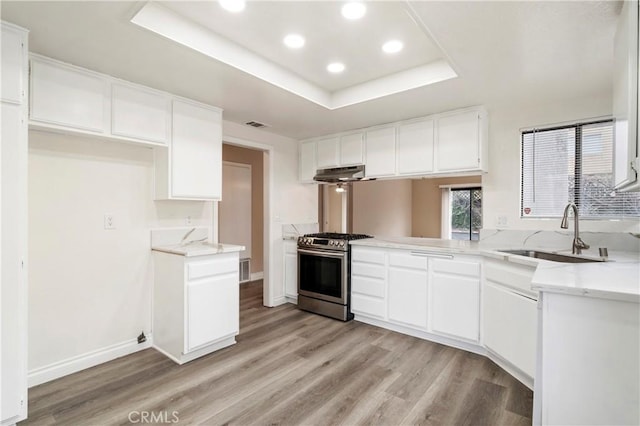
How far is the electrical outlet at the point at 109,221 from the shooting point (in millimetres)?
2635

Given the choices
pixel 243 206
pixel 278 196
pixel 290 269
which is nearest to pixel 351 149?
pixel 278 196

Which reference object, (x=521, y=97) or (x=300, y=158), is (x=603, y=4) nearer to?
(x=521, y=97)

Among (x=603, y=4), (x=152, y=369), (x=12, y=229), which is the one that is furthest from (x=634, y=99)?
(x=152, y=369)

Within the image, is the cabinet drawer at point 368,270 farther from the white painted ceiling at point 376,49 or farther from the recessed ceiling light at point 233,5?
the recessed ceiling light at point 233,5

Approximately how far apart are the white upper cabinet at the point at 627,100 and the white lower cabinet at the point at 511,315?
914mm

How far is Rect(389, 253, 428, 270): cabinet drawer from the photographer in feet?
9.95

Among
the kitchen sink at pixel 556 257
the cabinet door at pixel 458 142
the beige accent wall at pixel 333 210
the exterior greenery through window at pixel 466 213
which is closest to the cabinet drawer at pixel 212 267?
the cabinet door at pixel 458 142

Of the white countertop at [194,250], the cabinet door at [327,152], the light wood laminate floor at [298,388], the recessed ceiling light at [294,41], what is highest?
the recessed ceiling light at [294,41]

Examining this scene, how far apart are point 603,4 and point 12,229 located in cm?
328

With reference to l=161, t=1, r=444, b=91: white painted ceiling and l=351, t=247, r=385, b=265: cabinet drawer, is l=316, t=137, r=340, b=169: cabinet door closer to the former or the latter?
l=351, t=247, r=385, b=265: cabinet drawer

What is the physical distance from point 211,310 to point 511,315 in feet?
7.86

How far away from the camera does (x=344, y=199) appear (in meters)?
5.25

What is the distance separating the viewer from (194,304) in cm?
259

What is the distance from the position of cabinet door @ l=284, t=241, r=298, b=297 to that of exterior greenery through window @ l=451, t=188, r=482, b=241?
437 centimetres
